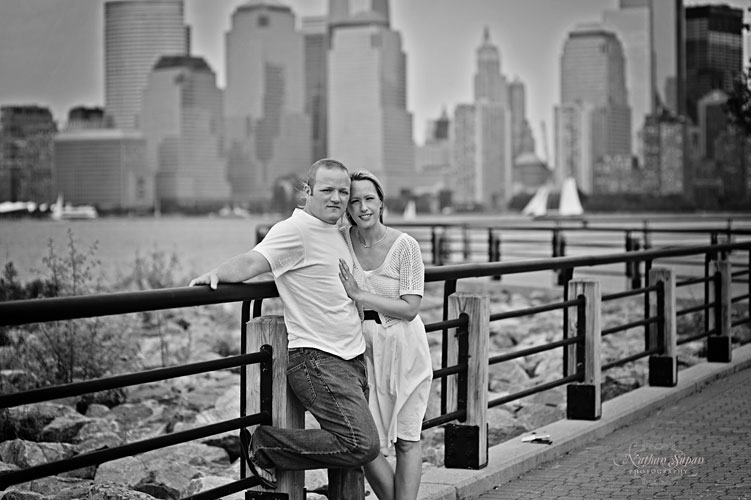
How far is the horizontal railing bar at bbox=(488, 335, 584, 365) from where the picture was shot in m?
6.56

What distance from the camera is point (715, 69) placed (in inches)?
3676

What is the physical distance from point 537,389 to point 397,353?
94.3 inches

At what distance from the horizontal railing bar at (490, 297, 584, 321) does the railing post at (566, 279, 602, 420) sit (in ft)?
0.25

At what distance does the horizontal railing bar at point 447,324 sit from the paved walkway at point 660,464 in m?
0.91

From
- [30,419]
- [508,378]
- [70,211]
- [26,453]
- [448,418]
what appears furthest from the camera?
[70,211]

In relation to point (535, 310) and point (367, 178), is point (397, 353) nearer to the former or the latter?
point (367, 178)

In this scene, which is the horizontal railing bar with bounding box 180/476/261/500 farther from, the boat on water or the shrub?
the boat on water

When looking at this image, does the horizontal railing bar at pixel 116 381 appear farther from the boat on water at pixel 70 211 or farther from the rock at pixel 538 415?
the boat on water at pixel 70 211

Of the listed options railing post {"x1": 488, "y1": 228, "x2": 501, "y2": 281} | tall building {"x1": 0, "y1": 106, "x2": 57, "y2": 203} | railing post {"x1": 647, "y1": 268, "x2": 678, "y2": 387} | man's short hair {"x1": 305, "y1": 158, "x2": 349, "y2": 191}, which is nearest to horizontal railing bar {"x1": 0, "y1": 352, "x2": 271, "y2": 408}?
man's short hair {"x1": 305, "y1": 158, "x2": 349, "y2": 191}

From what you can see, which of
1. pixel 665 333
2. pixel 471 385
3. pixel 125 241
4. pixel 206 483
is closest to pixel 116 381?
pixel 471 385

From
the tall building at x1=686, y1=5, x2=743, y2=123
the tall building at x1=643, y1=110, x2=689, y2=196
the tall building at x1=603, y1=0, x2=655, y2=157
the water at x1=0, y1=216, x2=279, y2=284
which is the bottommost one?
the water at x1=0, y1=216, x2=279, y2=284

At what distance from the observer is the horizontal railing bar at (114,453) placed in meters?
3.72

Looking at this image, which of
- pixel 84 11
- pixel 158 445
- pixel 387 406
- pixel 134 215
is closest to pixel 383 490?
pixel 387 406

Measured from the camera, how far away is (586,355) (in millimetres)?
7707
